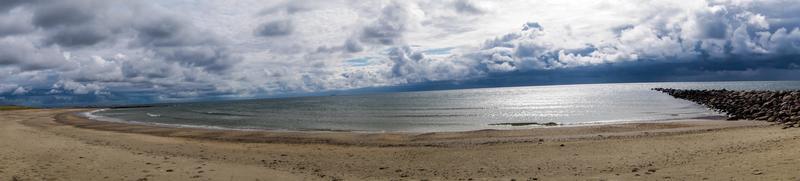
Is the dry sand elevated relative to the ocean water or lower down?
elevated

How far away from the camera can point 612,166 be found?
18.1 m

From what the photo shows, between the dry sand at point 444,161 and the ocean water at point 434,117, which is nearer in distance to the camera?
the dry sand at point 444,161

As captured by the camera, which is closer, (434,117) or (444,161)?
(444,161)

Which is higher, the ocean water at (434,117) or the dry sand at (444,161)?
the dry sand at (444,161)

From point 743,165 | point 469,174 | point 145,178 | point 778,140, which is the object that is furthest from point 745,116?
point 145,178

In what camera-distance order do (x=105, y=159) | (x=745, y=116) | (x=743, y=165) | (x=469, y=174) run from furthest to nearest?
(x=745, y=116), (x=105, y=159), (x=469, y=174), (x=743, y=165)

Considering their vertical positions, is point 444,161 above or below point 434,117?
above

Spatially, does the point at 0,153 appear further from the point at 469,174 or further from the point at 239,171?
the point at 469,174

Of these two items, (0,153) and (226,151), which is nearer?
(0,153)

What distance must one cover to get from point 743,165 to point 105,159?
24.9m

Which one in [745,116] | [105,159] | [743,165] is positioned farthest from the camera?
[745,116]

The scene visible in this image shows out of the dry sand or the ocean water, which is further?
the ocean water

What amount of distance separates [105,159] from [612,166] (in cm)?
2113

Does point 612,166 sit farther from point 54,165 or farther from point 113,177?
point 54,165
